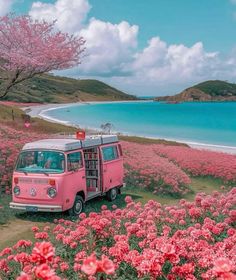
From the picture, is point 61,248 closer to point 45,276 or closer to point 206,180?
point 45,276

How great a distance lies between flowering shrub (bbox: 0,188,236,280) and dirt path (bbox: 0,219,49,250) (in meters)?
3.13

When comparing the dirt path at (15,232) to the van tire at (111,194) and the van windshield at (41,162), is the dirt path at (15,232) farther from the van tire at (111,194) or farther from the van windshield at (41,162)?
the van tire at (111,194)

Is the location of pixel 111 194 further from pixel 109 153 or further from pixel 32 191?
pixel 32 191

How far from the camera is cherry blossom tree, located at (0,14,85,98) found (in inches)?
875

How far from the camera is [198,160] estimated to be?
28.9 metres

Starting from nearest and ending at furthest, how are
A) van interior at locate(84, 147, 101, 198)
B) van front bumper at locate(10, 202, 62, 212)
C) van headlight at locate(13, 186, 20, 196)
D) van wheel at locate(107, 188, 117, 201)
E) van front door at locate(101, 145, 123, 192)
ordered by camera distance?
van front bumper at locate(10, 202, 62, 212) → van headlight at locate(13, 186, 20, 196) → van interior at locate(84, 147, 101, 198) → van front door at locate(101, 145, 123, 192) → van wheel at locate(107, 188, 117, 201)

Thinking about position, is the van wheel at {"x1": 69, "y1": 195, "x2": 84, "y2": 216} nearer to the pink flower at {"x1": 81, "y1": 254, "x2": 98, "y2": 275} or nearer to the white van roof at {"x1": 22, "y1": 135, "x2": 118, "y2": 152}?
the white van roof at {"x1": 22, "y1": 135, "x2": 118, "y2": 152}

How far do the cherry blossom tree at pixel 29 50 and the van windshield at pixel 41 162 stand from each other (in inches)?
293

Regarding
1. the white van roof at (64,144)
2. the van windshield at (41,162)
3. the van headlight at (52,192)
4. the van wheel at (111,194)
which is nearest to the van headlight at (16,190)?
the van windshield at (41,162)

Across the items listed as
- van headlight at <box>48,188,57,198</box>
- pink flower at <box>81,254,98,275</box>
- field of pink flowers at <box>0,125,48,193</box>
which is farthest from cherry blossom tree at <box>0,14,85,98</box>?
pink flower at <box>81,254,98,275</box>

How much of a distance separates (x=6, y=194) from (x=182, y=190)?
8.95 meters

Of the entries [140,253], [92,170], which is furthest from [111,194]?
[140,253]

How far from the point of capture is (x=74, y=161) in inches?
616

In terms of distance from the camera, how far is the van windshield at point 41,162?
592 inches
